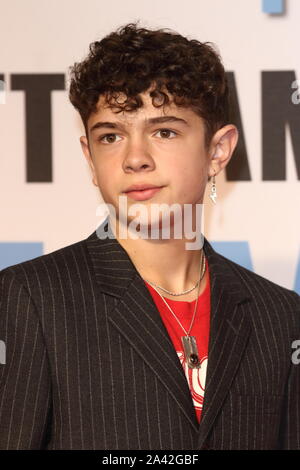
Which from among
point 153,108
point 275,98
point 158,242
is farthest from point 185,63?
point 275,98

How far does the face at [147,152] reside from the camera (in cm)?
155

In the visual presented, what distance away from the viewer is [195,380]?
1.55 metres

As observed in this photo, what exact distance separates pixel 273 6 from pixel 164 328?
901 millimetres

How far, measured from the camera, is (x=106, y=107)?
1.59 metres

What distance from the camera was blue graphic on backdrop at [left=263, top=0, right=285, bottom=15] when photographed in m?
2.02

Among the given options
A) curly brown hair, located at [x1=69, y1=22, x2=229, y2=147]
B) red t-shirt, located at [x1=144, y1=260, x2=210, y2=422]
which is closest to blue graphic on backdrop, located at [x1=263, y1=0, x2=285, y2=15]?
curly brown hair, located at [x1=69, y1=22, x2=229, y2=147]

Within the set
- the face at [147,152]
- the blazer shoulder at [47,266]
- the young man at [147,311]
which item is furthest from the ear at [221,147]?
the blazer shoulder at [47,266]

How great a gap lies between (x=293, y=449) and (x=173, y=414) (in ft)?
1.06

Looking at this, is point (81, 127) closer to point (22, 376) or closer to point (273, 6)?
point (273, 6)

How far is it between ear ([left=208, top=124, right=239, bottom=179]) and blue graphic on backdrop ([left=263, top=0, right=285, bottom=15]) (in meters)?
0.42

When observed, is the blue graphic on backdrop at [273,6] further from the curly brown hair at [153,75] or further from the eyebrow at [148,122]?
the eyebrow at [148,122]

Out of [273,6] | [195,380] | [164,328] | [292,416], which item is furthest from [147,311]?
[273,6]

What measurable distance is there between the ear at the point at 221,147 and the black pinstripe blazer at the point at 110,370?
277mm
